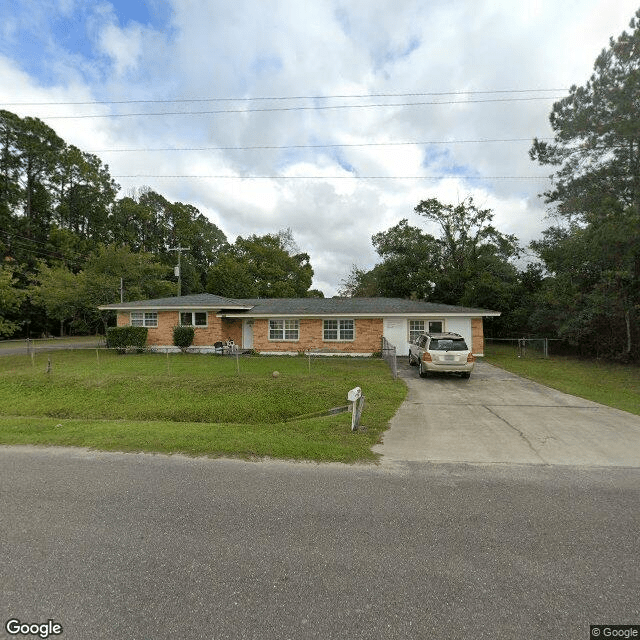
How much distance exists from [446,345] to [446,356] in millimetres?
498

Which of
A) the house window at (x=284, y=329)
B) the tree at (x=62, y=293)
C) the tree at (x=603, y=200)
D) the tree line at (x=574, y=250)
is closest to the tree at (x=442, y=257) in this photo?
the tree line at (x=574, y=250)

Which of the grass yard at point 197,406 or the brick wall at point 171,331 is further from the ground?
the brick wall at point 171,331

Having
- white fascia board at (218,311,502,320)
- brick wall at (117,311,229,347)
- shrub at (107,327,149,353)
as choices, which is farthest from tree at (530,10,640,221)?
shrub at (107,327,149,353)

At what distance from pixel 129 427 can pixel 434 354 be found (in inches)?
383

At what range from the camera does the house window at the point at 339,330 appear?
19312mm

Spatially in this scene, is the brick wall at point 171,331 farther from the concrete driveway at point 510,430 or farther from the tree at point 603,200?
the tree at point 603,200

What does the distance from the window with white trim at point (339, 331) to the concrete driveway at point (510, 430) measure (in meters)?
9.12

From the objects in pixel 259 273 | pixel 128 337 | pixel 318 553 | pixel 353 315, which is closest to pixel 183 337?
pixel 128 337

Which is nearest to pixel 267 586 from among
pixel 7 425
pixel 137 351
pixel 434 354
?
pixel 7 425

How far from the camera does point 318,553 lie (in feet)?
9.12

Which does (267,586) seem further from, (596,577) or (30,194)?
(30,194)

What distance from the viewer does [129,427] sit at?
6.68 metres

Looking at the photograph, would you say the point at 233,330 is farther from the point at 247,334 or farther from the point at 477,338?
the point at 477,338

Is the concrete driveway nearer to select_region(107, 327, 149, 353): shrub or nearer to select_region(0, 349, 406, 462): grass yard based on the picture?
select_region(0, 349, 406, 462): grass yard
